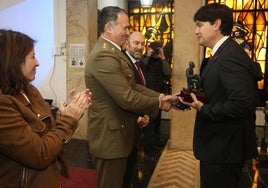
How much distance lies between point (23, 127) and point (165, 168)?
271 centimetres

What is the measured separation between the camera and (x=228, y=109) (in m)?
1.59

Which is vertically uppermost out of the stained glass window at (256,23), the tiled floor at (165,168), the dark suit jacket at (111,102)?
the stained glass window at (256,23)

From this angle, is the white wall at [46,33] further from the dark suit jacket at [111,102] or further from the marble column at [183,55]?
the dark suit jacket at [111,102]

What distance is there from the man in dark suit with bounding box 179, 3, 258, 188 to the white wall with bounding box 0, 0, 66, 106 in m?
3.35

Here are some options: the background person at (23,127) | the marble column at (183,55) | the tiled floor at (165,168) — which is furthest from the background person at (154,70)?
the background person at (23,127)

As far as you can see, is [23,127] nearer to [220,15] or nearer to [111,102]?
[111,102]

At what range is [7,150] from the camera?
1.11 meters

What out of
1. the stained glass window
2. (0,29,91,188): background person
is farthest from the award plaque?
the stained glass window

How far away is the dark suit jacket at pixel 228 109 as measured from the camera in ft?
5.22

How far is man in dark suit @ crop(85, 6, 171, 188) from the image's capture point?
1919 millimetres

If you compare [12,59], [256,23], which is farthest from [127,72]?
[256,23]

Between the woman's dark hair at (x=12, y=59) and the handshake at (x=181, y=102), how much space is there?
3.26ft

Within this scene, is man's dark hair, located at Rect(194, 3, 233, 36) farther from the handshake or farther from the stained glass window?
the stained glass window

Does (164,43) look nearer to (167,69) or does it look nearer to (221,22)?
(167,69)
